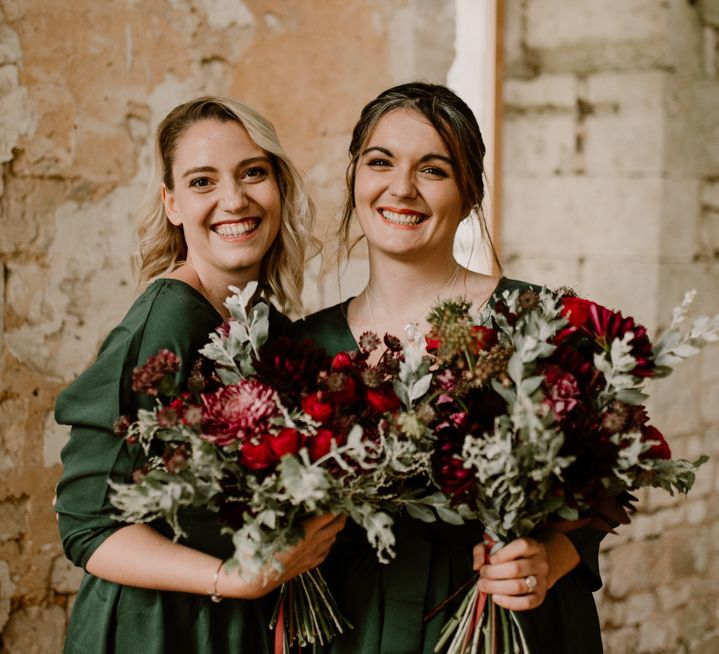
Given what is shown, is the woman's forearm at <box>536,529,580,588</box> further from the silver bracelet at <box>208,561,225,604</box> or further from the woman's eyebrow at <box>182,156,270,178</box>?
the woman's eyebrow at <box>182,156,270,178</box>

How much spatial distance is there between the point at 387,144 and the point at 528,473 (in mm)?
937

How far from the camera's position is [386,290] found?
196 cm

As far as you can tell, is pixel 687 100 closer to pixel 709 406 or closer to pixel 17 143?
pixel 709 406

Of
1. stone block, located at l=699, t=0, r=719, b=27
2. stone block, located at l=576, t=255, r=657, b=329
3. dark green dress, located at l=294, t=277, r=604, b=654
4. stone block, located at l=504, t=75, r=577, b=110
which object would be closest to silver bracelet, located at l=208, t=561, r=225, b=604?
dark green dress, located at l=294, t=277, r=604, b=654

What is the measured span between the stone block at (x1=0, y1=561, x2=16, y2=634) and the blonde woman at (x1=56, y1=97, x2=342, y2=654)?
100 centimetres

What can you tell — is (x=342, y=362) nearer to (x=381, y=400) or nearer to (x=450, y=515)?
(x=381, y=400)

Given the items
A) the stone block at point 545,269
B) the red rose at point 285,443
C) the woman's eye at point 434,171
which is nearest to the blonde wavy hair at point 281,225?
the woman's eye at point 434,171

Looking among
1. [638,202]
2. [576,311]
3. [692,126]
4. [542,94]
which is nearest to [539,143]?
[542,94]

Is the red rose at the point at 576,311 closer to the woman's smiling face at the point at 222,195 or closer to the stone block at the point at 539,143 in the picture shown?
the woman's smiling face at the point at 222,195

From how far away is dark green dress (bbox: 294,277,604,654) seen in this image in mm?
1565

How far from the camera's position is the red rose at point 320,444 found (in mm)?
1253

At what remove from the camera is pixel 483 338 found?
132 cm

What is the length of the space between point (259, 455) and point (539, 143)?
2785 millimetres

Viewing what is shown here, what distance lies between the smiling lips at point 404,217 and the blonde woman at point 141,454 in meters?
0.32
